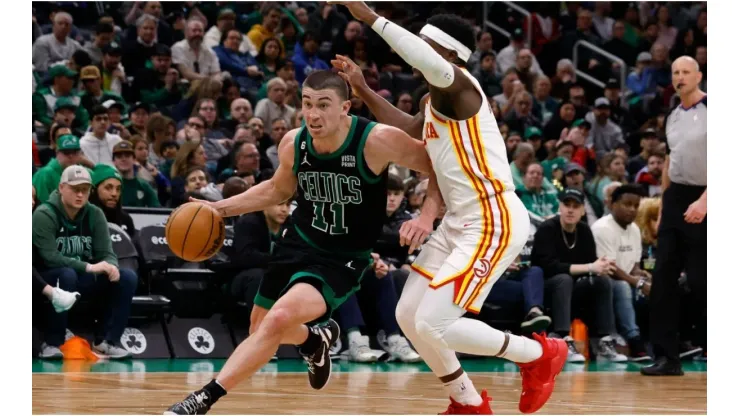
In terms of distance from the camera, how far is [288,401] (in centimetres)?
699

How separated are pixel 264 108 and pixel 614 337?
518 cm

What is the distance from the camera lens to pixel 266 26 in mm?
16453

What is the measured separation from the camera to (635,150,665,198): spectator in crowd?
14578 mm

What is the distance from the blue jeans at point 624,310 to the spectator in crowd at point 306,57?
607 cm

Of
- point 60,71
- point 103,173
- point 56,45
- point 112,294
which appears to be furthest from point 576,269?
point 56,45

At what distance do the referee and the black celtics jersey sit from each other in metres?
3.51

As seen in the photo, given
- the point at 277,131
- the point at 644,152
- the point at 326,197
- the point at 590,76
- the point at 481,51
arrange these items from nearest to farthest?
the point at 326,197, the point at 277,131, the point at 644,152, the point at 481,51, the point at 590,76

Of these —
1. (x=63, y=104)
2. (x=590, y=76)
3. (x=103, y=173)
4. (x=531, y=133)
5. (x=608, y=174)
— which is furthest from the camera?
(x=590, y=76)

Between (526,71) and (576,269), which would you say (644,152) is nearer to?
(526,71)

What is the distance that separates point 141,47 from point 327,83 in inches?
359

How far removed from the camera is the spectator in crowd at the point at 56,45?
14.0 meters

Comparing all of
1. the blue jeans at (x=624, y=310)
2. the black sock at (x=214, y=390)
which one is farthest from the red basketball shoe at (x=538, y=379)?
the blue jeans at (x=624, y=310)

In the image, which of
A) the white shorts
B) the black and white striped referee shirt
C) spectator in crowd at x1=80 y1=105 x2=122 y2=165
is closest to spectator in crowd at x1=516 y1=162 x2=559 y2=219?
the black and white striped referee shirt

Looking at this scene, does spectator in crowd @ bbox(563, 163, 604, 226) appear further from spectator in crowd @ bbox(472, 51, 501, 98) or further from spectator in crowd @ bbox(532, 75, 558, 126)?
spectator in crowd @ bbox(472, 51, 501, 98)
